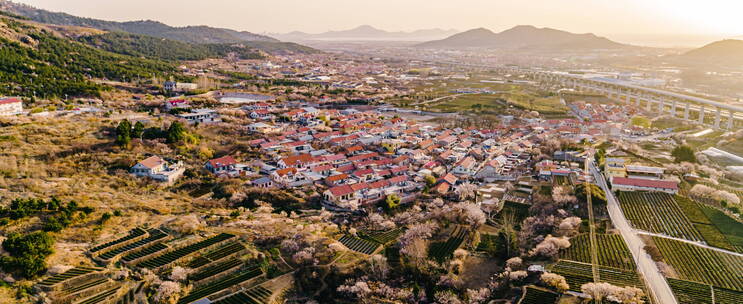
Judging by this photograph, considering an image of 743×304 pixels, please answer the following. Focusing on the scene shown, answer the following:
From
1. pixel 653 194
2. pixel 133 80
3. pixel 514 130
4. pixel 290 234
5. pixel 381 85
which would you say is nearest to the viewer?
pixel 290 234

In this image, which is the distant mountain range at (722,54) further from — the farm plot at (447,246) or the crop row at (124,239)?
the crop row at (124,239)

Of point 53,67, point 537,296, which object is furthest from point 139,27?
point 537,296

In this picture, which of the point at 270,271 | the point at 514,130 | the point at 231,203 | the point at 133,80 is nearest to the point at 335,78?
the point at 133,80

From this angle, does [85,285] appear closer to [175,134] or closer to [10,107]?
[175,134]

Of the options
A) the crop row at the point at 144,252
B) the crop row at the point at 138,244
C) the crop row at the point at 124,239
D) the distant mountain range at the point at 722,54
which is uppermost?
the distant mountain range at the point at 722,54

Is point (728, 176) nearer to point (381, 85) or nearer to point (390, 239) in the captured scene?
point (390, 239)

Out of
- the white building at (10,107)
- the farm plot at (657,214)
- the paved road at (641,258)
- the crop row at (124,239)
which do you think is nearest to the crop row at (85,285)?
the crop row at (124,239)
